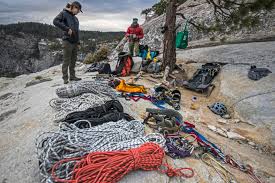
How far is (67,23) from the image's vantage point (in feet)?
18.2

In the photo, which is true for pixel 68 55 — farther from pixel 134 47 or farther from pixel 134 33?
pixel 134 47

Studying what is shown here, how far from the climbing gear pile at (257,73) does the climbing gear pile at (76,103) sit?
3.82 meters

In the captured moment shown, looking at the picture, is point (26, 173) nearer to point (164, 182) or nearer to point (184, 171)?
point (164, 182)

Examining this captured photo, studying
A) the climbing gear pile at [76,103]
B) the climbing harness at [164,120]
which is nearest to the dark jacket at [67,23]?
the climbing gear pile at [76,103]

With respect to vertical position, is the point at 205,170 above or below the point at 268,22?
below

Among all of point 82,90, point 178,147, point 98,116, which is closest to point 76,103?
point 82,90

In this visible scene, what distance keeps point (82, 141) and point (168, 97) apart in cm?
321

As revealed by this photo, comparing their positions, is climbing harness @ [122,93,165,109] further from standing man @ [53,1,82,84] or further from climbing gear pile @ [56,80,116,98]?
standing man @ [53,1,82,84]

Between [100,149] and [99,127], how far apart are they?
0.55 metres

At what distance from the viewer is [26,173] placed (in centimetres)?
240

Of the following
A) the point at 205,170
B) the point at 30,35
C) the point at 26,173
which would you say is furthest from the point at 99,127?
the point at 30,35

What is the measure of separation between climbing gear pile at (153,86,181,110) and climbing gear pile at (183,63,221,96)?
117cm

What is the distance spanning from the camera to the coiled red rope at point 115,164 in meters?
2.08

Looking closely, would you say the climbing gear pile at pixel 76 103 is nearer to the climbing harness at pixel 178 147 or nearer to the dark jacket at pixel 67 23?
the climbing harness at pixel 178 147
